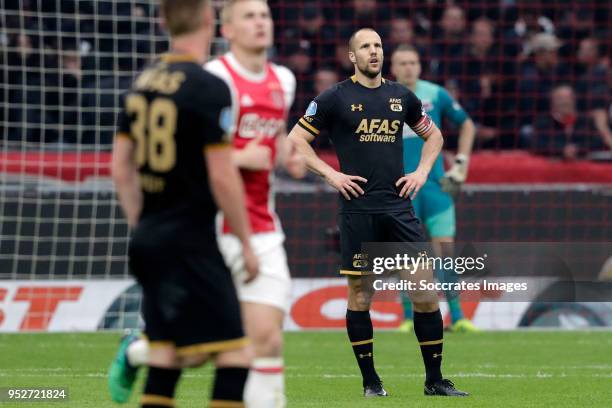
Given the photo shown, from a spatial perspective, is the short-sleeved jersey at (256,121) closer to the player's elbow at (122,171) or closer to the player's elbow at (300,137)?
the player's elbow at (122,171)

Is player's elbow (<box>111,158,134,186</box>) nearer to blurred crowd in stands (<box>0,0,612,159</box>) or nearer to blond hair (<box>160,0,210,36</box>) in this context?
blond hair (<box>160,0,210,36</box>)

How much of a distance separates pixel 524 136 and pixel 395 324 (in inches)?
132

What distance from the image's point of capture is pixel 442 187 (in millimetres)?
12406

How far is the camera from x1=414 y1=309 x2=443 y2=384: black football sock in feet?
26.7

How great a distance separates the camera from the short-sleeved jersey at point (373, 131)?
8.52m

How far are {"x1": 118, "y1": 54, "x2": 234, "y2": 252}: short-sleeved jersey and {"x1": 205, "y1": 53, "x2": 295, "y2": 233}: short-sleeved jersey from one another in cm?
72

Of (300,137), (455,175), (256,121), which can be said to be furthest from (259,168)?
(455,175)

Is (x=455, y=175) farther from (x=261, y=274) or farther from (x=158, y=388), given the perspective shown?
(x=158, y=388)

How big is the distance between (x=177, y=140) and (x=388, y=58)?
11.0 m

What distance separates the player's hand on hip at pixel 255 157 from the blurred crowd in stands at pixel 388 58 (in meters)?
8.26

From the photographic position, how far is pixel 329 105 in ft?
28.3

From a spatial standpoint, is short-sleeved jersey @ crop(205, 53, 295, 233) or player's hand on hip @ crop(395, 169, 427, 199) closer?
short-sleeved jersey @ crop(205, 53, 295, 233)

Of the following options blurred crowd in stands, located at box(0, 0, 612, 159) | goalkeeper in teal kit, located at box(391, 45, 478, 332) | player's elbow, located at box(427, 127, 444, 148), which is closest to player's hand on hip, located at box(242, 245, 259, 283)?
player's elbow, located at box(427, 127, 444, 148)

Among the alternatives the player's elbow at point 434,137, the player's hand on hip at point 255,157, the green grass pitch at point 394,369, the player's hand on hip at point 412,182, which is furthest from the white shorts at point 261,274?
the player's elbow at point 434,137
